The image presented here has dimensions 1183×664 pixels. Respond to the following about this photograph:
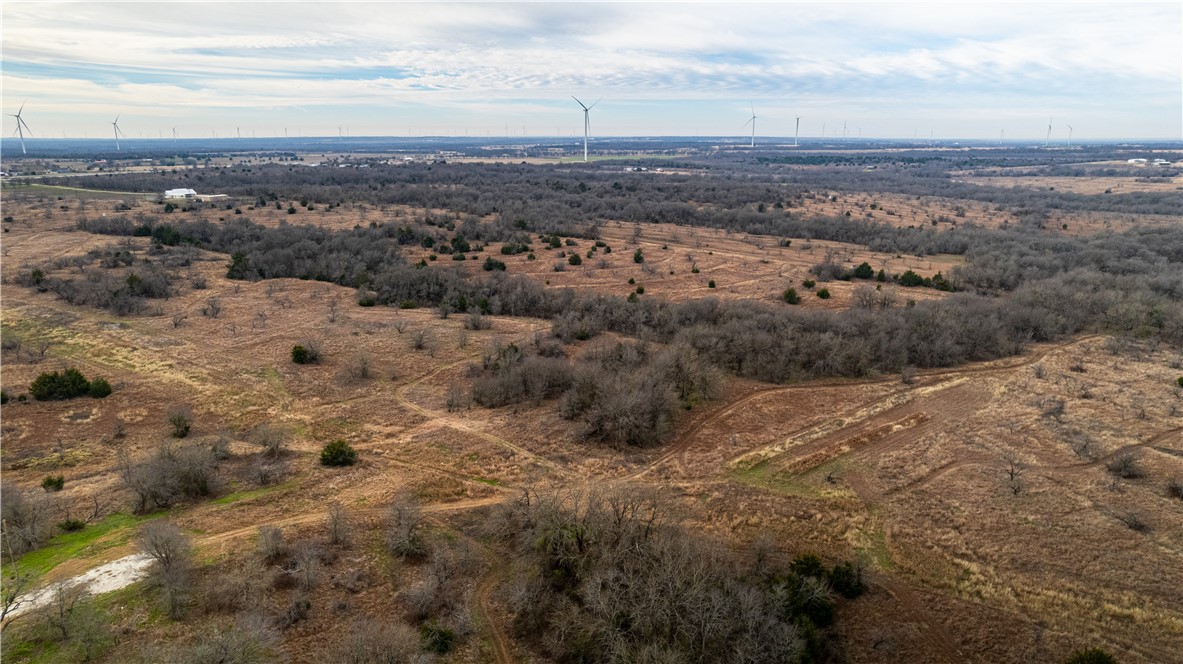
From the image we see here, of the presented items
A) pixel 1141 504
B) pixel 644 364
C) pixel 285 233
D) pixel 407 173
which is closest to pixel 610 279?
pixel 644 364

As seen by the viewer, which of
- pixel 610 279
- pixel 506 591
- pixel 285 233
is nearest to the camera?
pixel 506 591

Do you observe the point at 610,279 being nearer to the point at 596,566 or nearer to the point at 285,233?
the point at 285,233

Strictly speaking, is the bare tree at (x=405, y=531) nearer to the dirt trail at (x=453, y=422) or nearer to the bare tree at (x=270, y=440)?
the dirt trail at (x=453, y=422)

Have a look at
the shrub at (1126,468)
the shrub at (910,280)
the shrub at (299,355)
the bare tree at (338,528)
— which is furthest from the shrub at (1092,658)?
the shrub at (910,280)

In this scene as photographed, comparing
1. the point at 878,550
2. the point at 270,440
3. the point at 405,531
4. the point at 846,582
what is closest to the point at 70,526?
the point at 270,440

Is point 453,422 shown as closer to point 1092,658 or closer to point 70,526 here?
point 70,526

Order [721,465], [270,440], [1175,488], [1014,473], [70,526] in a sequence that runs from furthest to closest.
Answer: [721,465] → [270,440] → [1014,473] → [1175,488] → [70,526]
